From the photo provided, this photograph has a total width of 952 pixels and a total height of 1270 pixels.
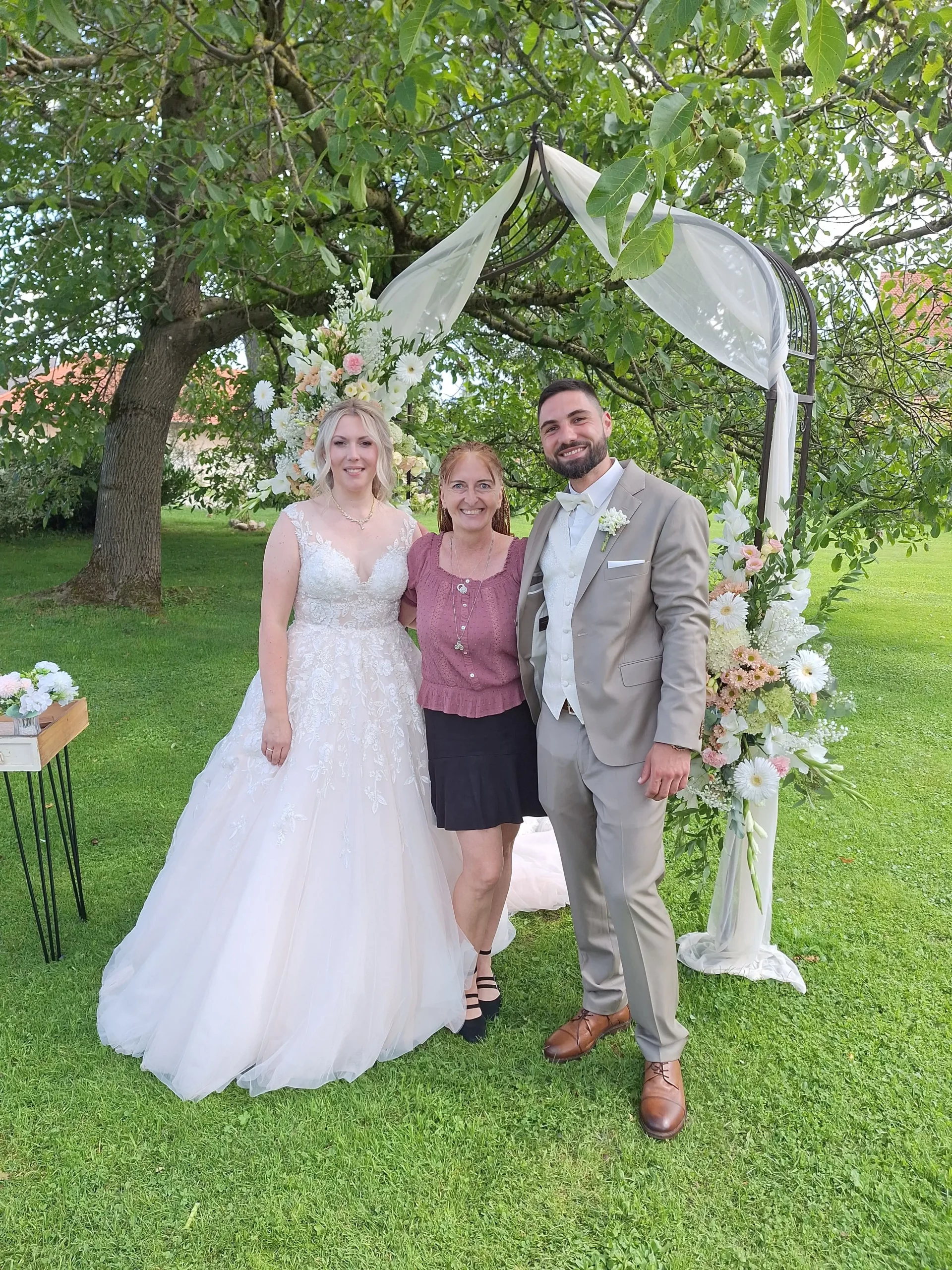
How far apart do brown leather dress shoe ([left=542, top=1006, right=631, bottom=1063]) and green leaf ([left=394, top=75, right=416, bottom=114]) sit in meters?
3.17

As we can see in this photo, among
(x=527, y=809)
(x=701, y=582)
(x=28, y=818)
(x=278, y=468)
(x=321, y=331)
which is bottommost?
(x=28, y=818)

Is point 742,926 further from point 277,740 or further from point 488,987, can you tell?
point 277,740

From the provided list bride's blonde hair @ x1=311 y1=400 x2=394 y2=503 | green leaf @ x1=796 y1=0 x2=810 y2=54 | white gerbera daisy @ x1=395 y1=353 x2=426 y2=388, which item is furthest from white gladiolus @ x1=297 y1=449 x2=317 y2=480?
green leaf @ x1=796 y1=0 x2=810 y2=54

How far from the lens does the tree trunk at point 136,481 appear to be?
30.1 ft

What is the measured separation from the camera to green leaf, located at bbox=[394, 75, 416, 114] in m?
2.98

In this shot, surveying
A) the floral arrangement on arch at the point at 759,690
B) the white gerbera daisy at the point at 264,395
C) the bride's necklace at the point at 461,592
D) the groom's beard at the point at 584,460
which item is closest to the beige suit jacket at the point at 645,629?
the groom's beard at the point at 584,460

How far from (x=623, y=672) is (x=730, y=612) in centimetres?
48

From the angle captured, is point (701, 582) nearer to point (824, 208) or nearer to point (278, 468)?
point (278, 468)

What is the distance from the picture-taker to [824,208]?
598 centimetres

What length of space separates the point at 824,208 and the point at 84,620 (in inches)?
305

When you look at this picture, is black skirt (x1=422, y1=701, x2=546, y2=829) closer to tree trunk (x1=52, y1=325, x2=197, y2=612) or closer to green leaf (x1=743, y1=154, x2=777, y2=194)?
green leaf (x1=743, y1=154, x2=777, y2=194)

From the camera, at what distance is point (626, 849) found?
2668mm

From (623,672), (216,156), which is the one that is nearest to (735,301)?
(623,672)

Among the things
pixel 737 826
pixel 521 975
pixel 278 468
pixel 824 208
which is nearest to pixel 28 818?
pixel 278 468
